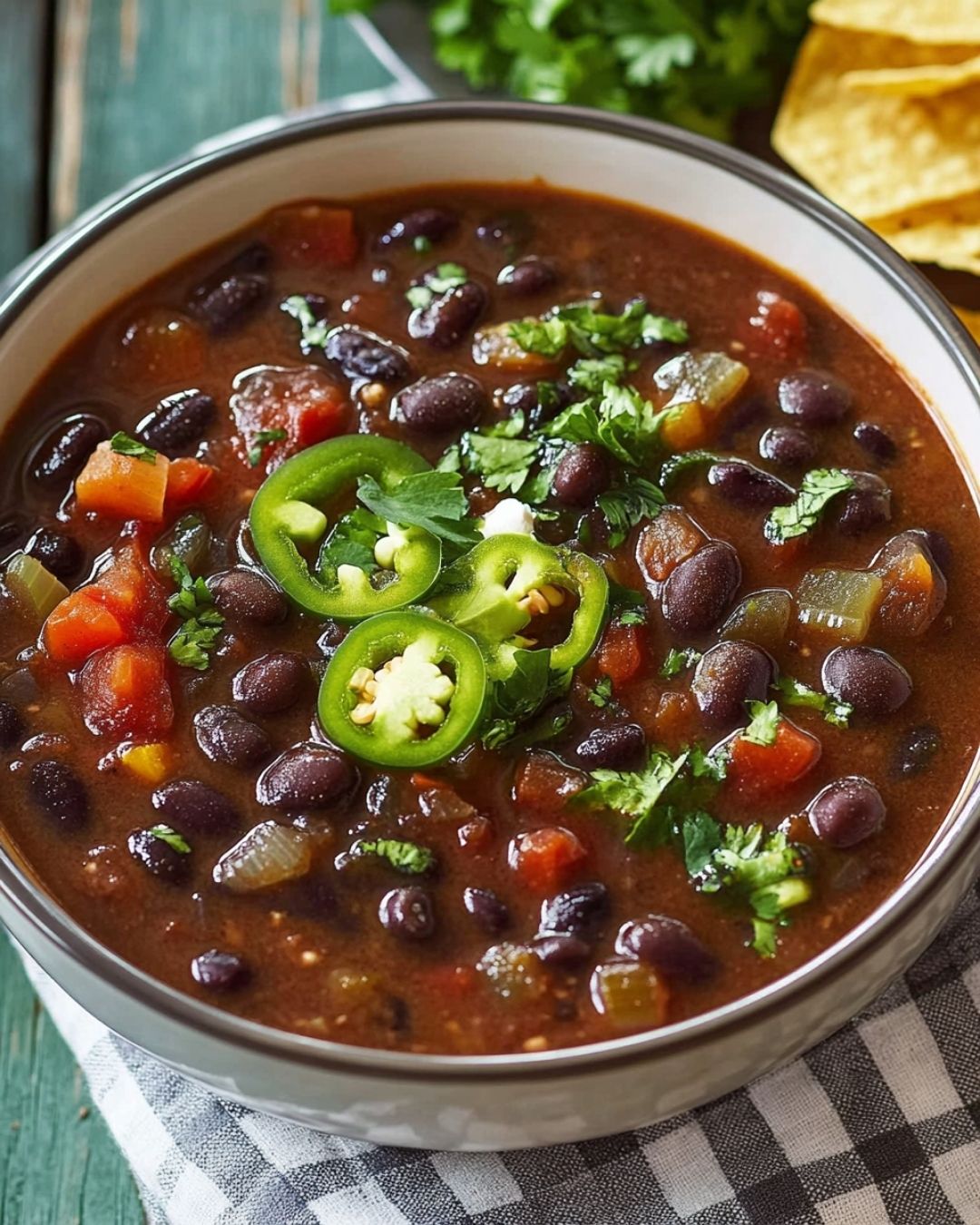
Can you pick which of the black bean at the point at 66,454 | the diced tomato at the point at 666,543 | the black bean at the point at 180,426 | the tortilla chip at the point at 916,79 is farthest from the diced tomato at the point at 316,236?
the tortilla chip at the point at 916,79

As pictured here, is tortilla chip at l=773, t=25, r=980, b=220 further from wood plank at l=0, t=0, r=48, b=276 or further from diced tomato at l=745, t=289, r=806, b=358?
wood plank at l=0, t=0, r=48, b=276

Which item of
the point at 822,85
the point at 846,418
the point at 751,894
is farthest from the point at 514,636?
the point at 822,85

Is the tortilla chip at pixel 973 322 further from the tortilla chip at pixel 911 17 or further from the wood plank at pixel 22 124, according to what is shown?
the wood plank at pixel 22 124

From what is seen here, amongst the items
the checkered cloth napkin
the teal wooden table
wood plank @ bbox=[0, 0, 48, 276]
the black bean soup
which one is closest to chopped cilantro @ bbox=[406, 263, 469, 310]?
the black bean soup

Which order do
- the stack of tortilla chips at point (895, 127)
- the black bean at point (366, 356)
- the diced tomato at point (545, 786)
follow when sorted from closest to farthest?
1. the diced tomato at point (545, 786)
2. the black bean at point (366, 356)
3. the stack of tortilla chips at point (895, 127)

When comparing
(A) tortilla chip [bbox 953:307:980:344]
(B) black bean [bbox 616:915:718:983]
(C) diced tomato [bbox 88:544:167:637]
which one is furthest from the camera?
(A) tortilla chip [bbox 953:307:980:344]

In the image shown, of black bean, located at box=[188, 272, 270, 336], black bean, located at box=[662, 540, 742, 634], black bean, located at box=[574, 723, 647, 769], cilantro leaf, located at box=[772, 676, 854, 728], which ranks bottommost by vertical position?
black bean, located at box=[574, 723, 647, 769]
